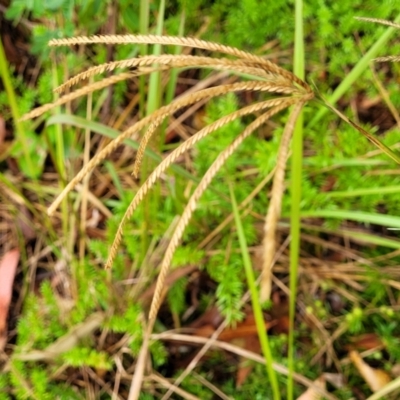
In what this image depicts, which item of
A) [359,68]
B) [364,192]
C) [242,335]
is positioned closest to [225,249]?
[242,335]

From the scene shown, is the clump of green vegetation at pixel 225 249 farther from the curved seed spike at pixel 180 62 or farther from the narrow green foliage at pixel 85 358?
the curved seed spike at pixel 180 62

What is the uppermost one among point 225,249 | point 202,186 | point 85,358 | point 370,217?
point 202,186

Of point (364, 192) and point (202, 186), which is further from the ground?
point (202, 186)

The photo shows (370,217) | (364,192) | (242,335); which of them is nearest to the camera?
(370,217)

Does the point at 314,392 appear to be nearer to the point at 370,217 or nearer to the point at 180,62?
the point at 370,217

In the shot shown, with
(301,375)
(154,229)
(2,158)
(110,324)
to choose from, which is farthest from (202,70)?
(301,375)

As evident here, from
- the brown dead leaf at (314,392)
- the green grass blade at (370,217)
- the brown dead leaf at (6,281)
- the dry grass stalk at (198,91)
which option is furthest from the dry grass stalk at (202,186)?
the brown dead leaf at (6,281)
